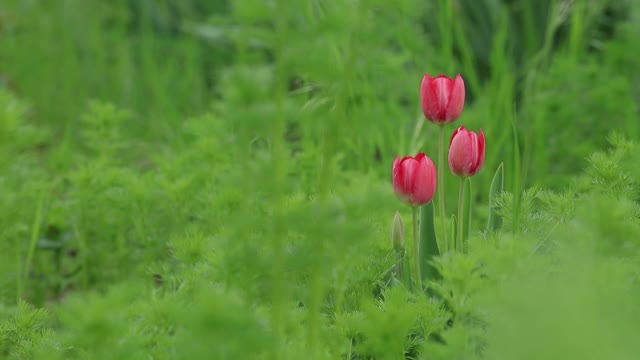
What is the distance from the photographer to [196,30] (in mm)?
4160

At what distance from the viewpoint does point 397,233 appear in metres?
1.67

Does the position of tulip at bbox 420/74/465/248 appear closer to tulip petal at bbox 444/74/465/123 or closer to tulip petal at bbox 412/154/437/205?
tulip petal at bbox 444/74/465/123

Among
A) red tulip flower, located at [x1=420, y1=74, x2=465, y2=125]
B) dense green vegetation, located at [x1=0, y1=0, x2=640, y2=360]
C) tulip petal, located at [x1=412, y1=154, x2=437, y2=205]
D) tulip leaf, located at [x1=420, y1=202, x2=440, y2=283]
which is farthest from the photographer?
tulip leaf, located at [x1=420, y1=202, x2=440, y2=283]

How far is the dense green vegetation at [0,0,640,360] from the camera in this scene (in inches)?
44.9

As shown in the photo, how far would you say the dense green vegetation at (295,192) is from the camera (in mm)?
1142

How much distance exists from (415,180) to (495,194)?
0.92ft

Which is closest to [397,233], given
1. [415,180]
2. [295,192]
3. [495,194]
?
[415,180]

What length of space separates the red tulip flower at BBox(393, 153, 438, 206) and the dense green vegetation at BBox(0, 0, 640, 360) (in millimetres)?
44

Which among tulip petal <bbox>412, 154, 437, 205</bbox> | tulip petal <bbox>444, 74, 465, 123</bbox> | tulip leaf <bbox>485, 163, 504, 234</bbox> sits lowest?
tulip leaf <bbox>485, 163, 504, 234</bbox>

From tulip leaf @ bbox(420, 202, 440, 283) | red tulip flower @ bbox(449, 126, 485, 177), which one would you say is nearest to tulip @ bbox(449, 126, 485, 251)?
red tulip flower @ bbox(449, 126, 485, 177)

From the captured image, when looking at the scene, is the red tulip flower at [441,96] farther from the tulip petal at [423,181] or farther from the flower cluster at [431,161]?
the tulip petal at [423,181]

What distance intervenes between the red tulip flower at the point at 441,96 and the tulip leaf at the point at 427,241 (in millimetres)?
201

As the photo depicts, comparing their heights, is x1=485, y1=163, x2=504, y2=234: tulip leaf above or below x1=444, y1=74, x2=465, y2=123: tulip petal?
below

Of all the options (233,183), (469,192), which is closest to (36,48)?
(469,192)
